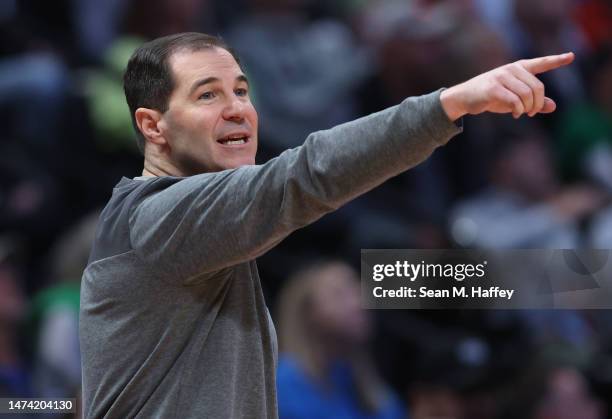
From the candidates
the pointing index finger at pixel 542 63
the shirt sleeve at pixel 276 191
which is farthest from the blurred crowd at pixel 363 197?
the pointing index finger at pixel 542 63

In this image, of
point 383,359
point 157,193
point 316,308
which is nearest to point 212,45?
point 157,193

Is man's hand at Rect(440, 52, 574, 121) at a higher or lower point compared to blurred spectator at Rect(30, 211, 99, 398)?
lower

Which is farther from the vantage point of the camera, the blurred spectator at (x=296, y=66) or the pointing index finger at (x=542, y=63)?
the blurred spectator at (x=296, y=66)

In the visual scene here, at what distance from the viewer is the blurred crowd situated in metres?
3.60

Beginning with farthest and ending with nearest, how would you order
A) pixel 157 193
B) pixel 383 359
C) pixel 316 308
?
pixel 383 359 → pixel 316 308 → pixel 157 193

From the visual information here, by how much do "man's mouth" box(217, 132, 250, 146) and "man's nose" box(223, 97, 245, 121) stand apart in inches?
1.2

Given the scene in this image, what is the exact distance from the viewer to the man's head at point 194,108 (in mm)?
1990

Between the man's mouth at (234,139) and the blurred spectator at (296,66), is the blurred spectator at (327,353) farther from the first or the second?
the man's mouth at (234,139)

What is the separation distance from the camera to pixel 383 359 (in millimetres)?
3797

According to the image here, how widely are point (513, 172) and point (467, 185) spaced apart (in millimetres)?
171

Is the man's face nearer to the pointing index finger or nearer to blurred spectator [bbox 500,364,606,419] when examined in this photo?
the pointing index finger

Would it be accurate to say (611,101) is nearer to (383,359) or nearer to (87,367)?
(383,359)

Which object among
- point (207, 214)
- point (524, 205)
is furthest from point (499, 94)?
point (524, 205)

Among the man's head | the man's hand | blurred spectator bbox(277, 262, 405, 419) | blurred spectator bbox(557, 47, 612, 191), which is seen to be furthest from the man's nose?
blurred spectator bbox(557, 47, 612, 191)
